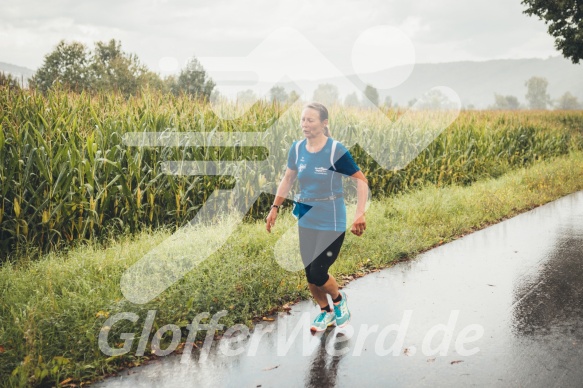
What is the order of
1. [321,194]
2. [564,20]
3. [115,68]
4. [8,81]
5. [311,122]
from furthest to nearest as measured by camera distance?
1. [115,68]
2. [564,20]
3. [8,81]
4. [321,194]
5. [311,122]

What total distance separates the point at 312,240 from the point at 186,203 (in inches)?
161

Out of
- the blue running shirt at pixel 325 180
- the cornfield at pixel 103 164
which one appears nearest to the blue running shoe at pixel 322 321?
the blue running shirt at pixel 325 180

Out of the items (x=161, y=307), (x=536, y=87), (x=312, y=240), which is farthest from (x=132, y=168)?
(x=536, y=87)

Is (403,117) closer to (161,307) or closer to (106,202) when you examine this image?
(106,202)

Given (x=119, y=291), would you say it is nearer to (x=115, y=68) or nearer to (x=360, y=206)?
(x=360, y=206)

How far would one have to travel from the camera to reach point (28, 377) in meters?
3.58

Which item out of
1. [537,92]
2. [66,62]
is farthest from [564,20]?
[537,92]

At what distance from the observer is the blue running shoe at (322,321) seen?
468 centimetres

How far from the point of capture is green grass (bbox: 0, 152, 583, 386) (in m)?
3.83

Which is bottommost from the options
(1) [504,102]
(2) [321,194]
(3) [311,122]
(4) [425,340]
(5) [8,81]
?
(4) [425,340]

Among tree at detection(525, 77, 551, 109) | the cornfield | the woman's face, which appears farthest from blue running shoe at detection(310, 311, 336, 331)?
tree at detection(525, 77, 551, 109)

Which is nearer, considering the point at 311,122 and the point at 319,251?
the point at 311,122

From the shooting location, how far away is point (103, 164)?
737 cm

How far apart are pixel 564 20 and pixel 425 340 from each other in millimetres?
35208
